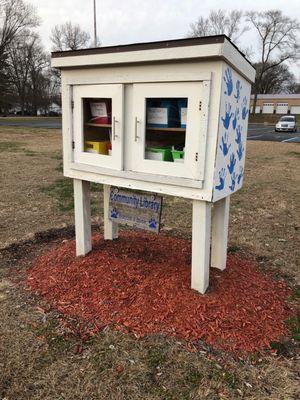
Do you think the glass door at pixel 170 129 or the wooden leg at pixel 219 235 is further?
the wooden leg at pixel 219 235

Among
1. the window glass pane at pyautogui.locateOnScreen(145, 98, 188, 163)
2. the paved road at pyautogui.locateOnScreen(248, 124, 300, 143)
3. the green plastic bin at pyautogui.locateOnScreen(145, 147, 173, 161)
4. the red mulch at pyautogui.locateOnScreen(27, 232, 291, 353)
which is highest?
the window glass pane at pyautogui.locateOnScreen(145, 98, 188, 163)

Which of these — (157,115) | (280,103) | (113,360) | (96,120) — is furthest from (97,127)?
(280,103)

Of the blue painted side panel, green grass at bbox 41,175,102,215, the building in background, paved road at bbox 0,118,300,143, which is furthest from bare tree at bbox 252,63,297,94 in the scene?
the blue painted side panel

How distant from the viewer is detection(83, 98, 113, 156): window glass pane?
2.91m

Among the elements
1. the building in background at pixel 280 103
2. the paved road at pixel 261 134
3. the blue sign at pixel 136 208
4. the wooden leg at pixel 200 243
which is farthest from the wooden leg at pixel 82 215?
the building in background at pixel 280 103

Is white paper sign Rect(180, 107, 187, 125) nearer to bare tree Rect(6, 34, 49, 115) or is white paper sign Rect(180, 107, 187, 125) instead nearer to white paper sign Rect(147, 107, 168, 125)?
white paper sign Rect(147, 107, 168, 125)

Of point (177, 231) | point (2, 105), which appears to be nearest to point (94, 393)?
point (177, 231)

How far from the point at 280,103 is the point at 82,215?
2842 inches

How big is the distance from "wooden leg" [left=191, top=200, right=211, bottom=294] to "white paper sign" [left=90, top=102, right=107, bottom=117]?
108cm

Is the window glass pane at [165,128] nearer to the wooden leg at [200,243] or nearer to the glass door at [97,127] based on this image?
the glass door at [97,127]

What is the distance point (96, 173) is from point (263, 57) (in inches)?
2200

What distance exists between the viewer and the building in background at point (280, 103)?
221 feet

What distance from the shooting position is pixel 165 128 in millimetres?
2600

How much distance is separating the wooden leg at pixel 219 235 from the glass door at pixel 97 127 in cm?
102
